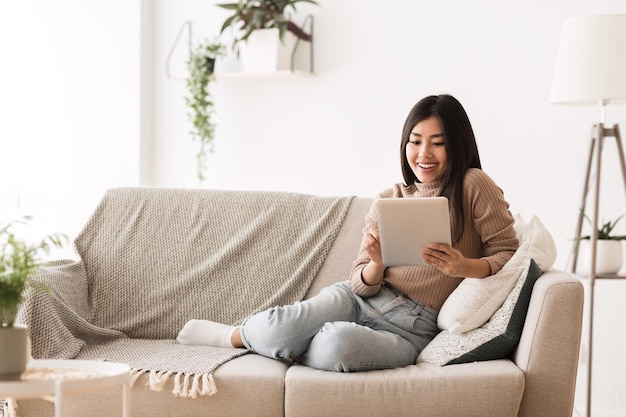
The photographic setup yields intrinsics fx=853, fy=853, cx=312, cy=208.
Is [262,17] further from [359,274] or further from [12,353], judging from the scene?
[12,353]

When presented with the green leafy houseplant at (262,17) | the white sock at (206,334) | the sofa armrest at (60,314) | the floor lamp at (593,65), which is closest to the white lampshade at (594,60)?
the floor lamp at (593,65)

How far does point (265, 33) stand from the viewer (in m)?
3.39

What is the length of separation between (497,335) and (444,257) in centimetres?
23

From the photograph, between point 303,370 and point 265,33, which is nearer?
point 303,370

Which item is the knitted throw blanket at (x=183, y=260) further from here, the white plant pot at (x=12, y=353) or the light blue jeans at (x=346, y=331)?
the white plant pot at (x=12, y=353)

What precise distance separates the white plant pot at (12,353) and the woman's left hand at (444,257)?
0.97m

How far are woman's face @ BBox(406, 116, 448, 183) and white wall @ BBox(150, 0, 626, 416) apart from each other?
3.09 feet

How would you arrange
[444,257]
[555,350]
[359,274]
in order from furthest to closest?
[359,274], [444,257], [555,350]

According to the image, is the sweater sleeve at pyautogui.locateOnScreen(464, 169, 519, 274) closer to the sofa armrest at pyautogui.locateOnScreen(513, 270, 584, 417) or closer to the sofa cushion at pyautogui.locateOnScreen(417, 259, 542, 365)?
the sofa cushion at pyautogui.locateOnScreen(417, 259, 542, 365)

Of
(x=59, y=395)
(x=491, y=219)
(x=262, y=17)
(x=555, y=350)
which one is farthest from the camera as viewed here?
(x=262, y=17)

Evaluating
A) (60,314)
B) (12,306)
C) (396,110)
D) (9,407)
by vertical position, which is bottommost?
(9,407)

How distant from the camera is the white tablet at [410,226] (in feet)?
6.74

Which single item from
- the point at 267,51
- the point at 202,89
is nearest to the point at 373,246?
the point at 267,51

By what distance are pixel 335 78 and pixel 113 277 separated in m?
1.31
